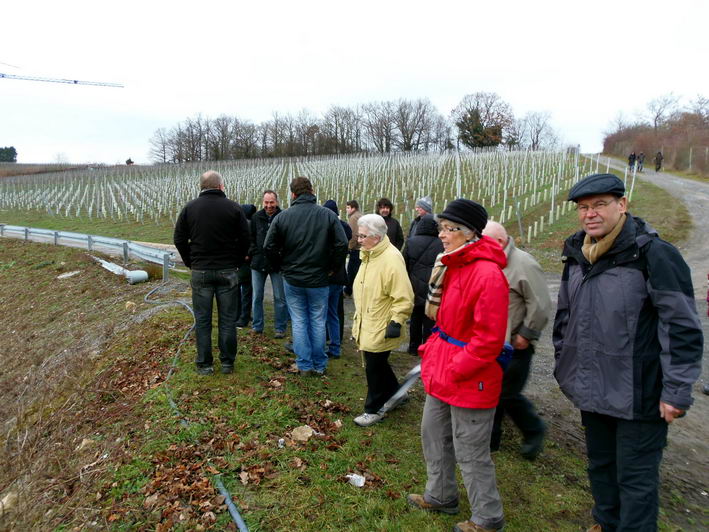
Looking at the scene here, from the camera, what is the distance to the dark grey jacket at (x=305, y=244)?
14.8 ft

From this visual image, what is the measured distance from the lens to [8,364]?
764cm

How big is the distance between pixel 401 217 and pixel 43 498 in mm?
17371

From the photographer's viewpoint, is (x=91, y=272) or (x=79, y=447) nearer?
(x=79, y=447)

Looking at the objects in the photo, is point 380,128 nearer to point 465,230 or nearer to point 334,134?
point 334,134

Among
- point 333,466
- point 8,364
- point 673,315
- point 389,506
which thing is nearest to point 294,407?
point 333,466

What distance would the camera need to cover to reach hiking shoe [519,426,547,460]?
3453mm

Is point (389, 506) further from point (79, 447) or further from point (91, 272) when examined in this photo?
point (91, 272)

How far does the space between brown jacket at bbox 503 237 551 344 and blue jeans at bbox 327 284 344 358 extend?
2.64 meters

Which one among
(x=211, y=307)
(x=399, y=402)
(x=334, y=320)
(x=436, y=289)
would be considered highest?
(x=436, y=289)

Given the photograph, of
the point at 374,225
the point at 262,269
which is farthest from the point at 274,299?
the point at 374,225

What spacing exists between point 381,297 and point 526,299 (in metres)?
1.11

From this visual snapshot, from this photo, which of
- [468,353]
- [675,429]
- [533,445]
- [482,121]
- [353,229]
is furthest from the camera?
[482,121]

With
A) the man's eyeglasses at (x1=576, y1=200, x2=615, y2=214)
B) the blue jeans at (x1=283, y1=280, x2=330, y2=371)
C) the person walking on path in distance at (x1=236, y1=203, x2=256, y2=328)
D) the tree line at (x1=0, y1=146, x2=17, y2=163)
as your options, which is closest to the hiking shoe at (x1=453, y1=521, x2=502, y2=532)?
the man's eyeglasses at (x1=576, y1=200, x2=615, y2=214)

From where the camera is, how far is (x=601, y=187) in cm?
223
